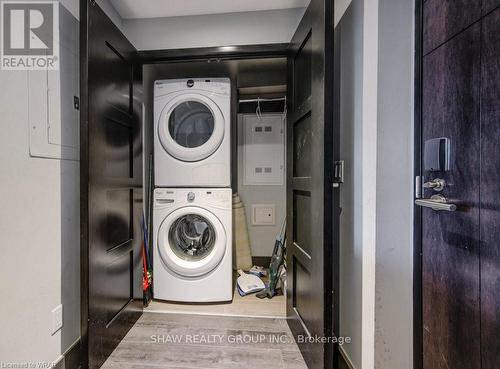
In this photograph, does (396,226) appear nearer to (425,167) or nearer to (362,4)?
(425,167)

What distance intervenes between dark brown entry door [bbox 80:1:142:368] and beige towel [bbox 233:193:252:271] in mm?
1026

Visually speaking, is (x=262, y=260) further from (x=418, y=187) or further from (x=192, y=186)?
(x=418, y=187)

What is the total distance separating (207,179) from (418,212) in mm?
1446

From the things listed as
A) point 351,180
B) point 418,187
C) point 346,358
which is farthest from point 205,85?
point 346,358

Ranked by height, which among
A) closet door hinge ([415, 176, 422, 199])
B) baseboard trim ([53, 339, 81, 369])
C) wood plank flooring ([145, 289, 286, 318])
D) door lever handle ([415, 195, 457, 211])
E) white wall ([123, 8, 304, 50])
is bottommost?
wood plank flooring ([145, 289, 286, 318])

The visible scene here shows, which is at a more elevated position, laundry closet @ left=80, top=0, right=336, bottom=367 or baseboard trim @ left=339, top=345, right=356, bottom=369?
laundry closet @ left=80, top=0, right=336, bottom=367

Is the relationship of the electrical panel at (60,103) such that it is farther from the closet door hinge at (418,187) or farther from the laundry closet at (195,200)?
the closet door hinge at (418,187)

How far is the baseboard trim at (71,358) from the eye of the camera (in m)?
1.18

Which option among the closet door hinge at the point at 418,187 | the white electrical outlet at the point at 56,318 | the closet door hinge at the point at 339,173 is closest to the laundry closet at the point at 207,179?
the closet door hinge at the point at 339,173

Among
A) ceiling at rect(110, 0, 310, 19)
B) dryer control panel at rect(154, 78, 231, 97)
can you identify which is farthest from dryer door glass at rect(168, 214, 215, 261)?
ceiling at rect(110, 0, 310, 19)

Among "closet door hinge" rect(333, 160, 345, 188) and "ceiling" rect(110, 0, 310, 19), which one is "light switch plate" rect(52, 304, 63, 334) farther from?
"ceiling" rect(110, 0, 310, 19)

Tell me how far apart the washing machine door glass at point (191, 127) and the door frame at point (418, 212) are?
133cm

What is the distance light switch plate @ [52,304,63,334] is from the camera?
1131 millimetres

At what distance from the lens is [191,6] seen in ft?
5.45
